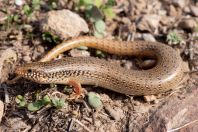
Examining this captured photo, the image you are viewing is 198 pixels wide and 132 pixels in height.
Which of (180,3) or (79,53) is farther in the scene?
(180,3)

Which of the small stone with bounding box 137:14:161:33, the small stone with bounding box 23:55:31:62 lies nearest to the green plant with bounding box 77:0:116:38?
the small stone with bounding box 137:14:161:33

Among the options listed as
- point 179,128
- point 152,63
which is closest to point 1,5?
point 152,63

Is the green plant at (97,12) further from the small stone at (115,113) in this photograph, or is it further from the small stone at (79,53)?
the small stone at (115,113)

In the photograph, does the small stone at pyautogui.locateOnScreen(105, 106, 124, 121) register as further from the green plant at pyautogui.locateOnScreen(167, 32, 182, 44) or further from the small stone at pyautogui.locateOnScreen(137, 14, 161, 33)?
the small stone at pyautogui.locateOnScreen(137, 14, 161, 33)

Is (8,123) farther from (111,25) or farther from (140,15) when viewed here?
(140,15)

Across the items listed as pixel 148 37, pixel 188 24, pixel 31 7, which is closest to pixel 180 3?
pixel 188 24

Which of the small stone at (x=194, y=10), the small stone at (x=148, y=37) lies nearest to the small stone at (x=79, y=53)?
the small stone at (x=148, y=37)

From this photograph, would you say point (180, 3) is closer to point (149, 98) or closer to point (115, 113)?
point (149, 98)
